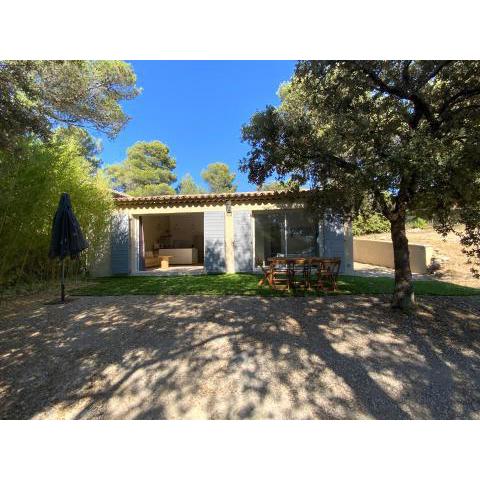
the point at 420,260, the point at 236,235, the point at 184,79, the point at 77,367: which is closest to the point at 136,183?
the point at 236,235

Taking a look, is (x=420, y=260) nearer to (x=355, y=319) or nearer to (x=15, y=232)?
(x=355, y=319)

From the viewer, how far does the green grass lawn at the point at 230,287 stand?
7270 mm

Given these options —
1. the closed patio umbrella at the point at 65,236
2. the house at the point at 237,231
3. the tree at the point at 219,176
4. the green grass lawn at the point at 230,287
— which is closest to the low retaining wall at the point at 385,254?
the green grass lawn at the point at 230,287

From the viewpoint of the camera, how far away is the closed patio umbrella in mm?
6527

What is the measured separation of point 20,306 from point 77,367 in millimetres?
4155

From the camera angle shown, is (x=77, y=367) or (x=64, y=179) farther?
(x=64, y=179)

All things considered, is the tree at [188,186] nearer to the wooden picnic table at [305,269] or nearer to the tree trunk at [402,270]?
the wooden picnic table at [305,269]

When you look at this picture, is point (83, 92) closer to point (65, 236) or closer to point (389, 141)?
point (65, 236)

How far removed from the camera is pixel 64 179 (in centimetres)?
834

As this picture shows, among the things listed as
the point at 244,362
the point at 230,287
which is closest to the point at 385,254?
the point at 230,287

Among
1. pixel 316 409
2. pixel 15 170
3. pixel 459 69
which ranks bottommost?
pixel 316 409

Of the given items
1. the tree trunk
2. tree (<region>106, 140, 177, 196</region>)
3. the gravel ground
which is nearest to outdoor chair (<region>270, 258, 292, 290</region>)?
the gravel ground

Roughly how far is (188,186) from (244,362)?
36.5 meters

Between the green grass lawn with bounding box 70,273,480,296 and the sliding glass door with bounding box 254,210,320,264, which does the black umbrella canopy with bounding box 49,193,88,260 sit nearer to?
the green grass lawn with bounding box 70,273,480,296
